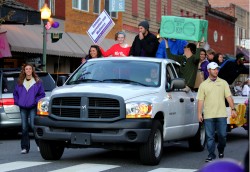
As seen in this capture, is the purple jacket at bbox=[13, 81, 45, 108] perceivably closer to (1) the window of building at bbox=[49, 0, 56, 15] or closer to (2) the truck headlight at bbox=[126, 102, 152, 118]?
(2) the truck headlight at bbox=[126, 102, 152, 118]

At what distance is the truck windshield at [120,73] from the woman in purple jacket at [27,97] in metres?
1.10

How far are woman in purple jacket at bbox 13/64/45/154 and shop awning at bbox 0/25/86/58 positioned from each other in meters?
Answer: 14.8

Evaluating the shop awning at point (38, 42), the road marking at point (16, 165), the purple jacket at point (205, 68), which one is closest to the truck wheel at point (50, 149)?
the road marking at point (16, 165)

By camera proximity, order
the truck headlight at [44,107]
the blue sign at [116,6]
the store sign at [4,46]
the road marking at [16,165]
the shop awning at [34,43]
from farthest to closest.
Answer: the shop awning at [34,43] < the store sign at [4,46] < the blue sign at [116,6] < the truck headlight at [44,107] < the road marking at [16,165]

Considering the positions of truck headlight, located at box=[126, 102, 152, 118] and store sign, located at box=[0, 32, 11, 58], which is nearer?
truck headlight, located at box=[126, 102, 152, 118]

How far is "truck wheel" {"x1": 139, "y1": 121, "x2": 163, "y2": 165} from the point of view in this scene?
10453 millimetres

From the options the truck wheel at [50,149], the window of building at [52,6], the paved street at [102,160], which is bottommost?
the paved street at [102,160]

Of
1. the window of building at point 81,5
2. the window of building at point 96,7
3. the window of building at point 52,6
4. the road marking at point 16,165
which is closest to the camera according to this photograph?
the road marking at point 16,165

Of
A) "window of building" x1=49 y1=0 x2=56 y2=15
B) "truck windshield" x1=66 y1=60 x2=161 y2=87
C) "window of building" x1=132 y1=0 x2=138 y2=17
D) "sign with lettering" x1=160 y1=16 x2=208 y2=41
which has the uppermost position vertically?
"window of building" x1=132 y1=0 x2=138 y2=17

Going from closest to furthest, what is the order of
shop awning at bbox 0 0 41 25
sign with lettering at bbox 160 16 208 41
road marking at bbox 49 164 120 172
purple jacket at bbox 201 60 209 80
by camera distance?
road marking at bbox 49 164 120 172
sign with lettering at bbox 160 16 208 41
purple jacket at bbox 201 60 209 80
shop awning at bbox 0 0 41 25

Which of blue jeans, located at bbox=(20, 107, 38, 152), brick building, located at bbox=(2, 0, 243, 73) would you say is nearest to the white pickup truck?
blue jeans, located at bbox=(20, 107, 38, 152)

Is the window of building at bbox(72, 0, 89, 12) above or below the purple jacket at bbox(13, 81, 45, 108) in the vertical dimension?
above

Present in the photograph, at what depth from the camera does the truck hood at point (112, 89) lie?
10570mm

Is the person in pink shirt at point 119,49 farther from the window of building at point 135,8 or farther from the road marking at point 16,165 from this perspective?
the window of building at point 135,8
